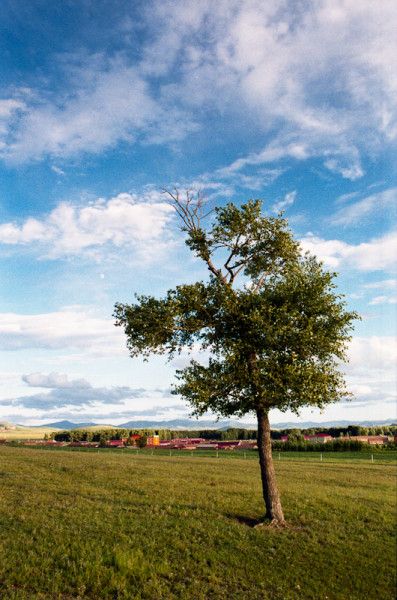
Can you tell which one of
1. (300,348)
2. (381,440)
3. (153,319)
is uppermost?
(153,319)

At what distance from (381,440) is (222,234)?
135 m

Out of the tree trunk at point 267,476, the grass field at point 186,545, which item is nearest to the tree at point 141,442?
the grass field at point 186,545

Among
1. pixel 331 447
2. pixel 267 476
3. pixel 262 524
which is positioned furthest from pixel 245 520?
pixel 331 447

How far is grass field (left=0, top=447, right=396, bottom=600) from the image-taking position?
Result: 51.5ft

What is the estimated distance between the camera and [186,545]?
19.9 m

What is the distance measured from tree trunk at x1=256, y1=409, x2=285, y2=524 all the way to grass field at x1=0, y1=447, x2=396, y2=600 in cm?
107

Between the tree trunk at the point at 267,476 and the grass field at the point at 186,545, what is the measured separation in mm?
1071

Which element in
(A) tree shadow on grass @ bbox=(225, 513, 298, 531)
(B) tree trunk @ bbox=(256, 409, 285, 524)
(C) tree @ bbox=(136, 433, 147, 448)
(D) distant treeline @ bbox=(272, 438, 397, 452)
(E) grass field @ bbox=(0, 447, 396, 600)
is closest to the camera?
(E) grass field @ bbox=(0, 447, 396, 600)

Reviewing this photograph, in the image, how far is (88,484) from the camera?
1474 inches

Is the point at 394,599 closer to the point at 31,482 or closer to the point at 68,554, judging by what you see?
the point at 68,554

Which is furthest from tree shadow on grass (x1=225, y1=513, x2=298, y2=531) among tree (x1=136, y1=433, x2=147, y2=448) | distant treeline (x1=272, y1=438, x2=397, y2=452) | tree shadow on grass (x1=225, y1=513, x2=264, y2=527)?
tree (x1=136, y1=433, x2=147, y2=448)

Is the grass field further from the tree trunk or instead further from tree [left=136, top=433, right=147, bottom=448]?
tree [left=136, top=433, right=147, bottom=448]

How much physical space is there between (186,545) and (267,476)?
743 centimetres

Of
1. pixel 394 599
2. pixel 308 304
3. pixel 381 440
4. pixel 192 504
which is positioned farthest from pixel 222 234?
pixel 381 440
